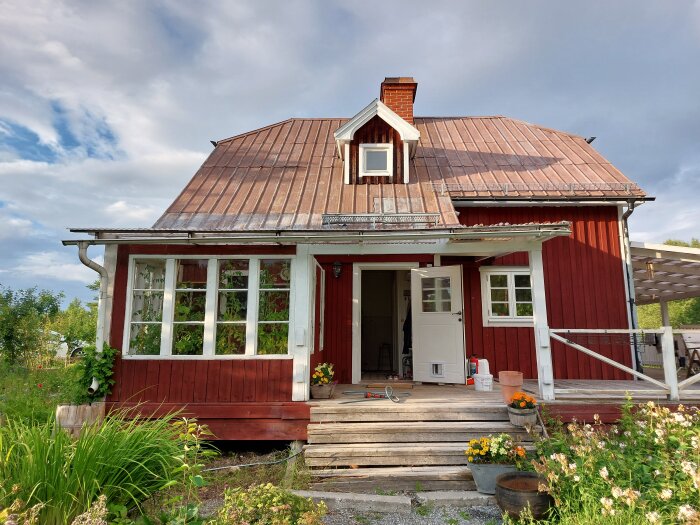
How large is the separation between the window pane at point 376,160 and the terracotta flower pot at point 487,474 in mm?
6155

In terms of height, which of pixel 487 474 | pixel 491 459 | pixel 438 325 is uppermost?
pixel 438 325

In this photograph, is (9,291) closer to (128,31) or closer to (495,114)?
(128,31)

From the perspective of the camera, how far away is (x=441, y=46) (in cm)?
670

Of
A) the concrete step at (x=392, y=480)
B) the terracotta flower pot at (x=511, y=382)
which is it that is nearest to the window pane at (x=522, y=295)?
the terracotta flower pot at (x=511, y=382)

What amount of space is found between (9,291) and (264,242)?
44.0 feet

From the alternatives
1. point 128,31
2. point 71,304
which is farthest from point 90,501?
point 71,304

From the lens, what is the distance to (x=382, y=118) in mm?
8500

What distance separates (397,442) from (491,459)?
115 cm

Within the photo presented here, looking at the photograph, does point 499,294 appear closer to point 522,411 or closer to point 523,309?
point 523,309

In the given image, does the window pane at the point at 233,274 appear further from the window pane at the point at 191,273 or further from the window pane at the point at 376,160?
the window pane at the point at 376,160

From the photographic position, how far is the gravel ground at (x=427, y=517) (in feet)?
12.1

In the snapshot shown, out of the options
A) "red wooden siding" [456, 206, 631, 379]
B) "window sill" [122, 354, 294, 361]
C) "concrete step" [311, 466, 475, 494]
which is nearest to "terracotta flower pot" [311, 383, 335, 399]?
"window sill" [122, 354, 294, 361]

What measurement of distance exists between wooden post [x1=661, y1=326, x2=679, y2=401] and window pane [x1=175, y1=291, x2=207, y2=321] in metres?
6.67

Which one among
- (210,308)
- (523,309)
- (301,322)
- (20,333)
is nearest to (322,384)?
(301,322)
